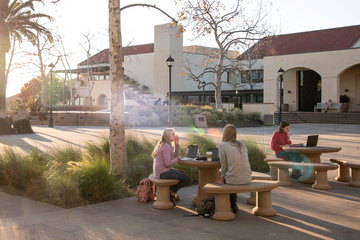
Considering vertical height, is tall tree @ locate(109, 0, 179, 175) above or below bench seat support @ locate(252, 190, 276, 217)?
above

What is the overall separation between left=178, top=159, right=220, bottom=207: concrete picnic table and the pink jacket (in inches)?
8.3

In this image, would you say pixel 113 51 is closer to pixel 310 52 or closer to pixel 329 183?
pixel 329 183

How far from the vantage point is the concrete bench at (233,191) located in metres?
6.10

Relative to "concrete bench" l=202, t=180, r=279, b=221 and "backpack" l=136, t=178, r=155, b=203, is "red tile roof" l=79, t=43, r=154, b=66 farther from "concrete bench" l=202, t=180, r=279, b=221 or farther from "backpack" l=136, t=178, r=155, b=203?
"concrete bench" l=202, t=180, r=279, b=221

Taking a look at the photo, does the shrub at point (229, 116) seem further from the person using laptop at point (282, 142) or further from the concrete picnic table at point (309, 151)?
the concrete picnic table at point (309, 151)

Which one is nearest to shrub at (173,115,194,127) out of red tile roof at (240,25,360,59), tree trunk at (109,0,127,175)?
red tile roof at (240,25,360,59)

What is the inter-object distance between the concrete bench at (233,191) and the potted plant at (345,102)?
106 feet

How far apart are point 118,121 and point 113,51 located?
1510 mm

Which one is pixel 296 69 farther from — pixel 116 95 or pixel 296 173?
pixel 116 95

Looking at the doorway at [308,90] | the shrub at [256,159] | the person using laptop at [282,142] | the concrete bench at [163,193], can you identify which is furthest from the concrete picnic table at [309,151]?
the doorway at [308,90]

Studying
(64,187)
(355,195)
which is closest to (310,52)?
(355,195)

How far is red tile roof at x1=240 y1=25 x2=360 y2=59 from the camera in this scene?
39844 millimetres

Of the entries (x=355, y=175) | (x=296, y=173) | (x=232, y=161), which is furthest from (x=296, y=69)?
(x=232, y=161)

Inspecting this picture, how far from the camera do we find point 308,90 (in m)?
43.1
